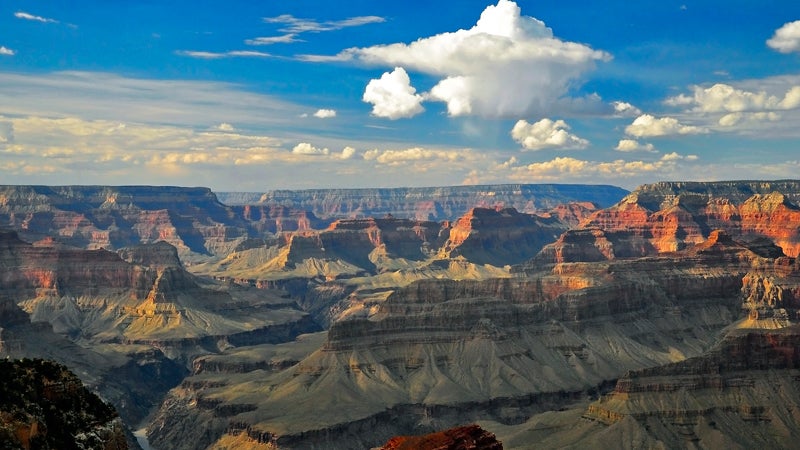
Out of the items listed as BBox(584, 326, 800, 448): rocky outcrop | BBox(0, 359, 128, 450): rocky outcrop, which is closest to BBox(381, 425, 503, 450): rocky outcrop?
BBox(0, 359, 128, 450): rocky outcrop

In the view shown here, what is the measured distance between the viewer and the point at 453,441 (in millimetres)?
74000

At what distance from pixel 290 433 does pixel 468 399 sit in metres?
39.8

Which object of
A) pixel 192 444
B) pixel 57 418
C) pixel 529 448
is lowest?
pixel 192 444

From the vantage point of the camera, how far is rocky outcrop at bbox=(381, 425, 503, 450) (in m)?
73.5

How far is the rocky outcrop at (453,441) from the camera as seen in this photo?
73.5 meters

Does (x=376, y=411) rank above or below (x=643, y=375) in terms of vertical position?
below

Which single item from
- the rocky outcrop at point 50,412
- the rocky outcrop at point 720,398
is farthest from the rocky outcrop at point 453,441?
the rocky outcrop at point 720,398

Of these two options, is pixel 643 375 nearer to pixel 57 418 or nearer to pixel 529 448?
pixel 529 448

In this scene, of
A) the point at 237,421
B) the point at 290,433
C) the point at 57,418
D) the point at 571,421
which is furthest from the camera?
the point at 237,421

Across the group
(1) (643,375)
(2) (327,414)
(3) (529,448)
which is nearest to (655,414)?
(1) (643,375)

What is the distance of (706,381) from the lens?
166000mm

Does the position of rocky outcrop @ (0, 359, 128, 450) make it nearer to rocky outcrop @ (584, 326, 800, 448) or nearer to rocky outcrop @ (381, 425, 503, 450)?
rocky outcrop @ (381, 425, 503, 450)

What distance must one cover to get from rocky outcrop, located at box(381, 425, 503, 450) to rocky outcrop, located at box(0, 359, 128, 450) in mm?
23778

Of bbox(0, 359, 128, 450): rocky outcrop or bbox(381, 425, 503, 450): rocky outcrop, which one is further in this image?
bbox(381, 425, 503, 450): rocky outcrop
